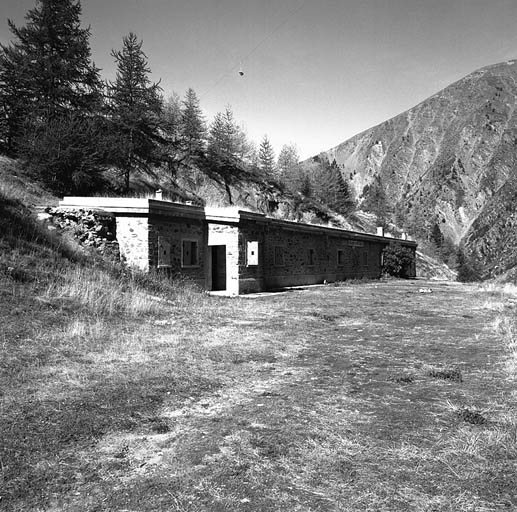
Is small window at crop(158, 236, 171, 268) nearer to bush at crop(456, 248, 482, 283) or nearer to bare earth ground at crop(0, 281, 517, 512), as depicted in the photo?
bare earth ground at crop(0, 281, 517, 512)

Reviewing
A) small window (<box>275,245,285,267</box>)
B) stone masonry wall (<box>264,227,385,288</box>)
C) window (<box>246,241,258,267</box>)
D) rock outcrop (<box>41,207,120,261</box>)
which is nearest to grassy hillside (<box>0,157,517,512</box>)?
rock outcrop (<box>41,207,120,261</box>)

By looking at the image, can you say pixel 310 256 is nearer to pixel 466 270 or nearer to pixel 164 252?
pixel 164 252

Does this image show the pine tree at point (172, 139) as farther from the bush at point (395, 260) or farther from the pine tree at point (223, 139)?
the bush at point (395, 260)

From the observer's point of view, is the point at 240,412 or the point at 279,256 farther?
the point at 279,256

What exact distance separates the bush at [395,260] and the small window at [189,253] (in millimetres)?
22746

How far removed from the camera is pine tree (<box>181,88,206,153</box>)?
135 feet

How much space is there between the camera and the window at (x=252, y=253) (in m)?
19.9

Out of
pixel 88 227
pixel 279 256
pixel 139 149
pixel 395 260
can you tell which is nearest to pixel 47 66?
pixel 139 149

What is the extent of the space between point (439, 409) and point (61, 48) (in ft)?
95.2

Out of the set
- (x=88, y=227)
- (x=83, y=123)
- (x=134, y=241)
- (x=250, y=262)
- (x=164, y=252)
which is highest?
(x=83, y=123)

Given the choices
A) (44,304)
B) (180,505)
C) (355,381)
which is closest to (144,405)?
(180,505)

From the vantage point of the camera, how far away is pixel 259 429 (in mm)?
4176

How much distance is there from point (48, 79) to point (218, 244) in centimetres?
1537

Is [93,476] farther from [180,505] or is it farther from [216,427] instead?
[216,427]
